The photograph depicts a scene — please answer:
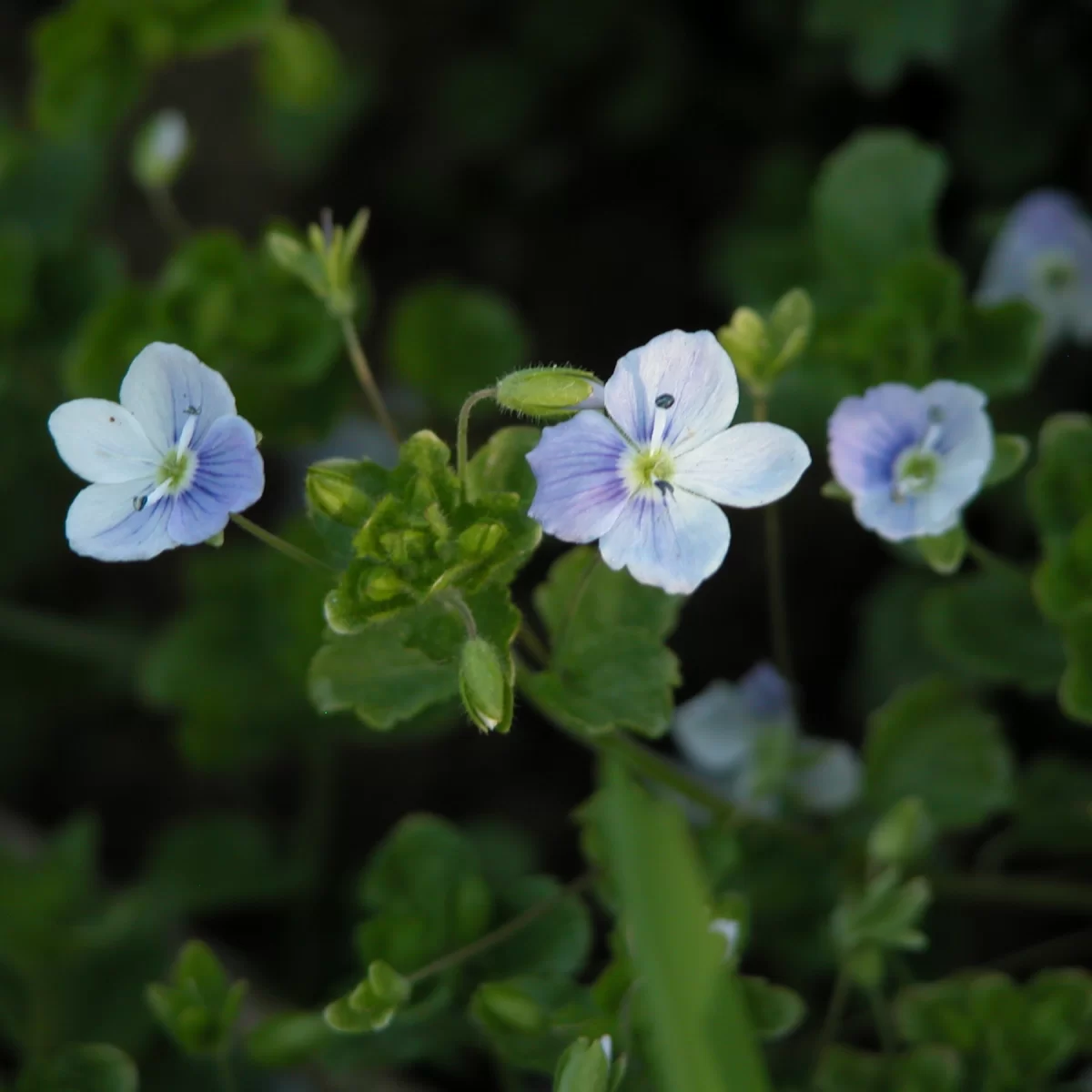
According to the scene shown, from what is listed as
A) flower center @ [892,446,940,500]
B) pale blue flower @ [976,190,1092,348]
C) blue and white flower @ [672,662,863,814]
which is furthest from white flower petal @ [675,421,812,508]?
pale blue flower @ [976,190,1092,348]

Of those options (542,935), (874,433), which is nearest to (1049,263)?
(874,433)

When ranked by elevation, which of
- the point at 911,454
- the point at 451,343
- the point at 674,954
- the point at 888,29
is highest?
the point at 888,29

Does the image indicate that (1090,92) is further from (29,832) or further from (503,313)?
(29,832)

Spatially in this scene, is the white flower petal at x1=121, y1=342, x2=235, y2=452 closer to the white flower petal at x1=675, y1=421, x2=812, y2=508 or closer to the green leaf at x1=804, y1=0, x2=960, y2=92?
the white flower petal at x1=675, y1=421, x2=812, y2=508

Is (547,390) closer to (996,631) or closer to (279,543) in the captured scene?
(279,543)

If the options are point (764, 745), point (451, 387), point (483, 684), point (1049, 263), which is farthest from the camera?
point (451, 387)

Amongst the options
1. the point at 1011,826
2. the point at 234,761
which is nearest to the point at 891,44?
the point at 1011,826

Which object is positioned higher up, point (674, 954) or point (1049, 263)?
point (1049, 263)
